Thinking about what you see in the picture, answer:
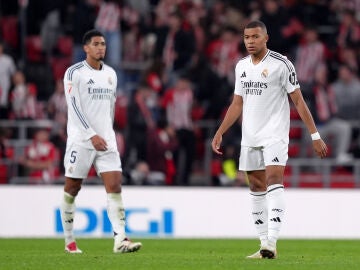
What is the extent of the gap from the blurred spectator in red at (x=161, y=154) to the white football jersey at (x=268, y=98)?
8738 mm

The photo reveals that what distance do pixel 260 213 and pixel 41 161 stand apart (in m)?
8.74

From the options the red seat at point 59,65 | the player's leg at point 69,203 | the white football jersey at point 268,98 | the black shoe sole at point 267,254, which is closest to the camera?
the black shoe sole at point 267,254

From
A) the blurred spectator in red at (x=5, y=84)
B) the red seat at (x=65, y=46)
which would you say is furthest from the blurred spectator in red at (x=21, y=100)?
the red seat at (x=65, y=46)

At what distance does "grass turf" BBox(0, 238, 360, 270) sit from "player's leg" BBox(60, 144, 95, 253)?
1.00 ft

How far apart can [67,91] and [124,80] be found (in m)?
10.3

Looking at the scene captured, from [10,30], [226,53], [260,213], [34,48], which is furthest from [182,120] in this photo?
[260,213]

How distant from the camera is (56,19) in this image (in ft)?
74.9

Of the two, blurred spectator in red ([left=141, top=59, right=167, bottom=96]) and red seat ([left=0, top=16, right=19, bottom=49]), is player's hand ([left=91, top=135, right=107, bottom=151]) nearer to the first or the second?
blurred spectator in red ([left=141, top=59, right=167, bottom=96])

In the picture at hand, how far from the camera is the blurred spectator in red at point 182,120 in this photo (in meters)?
19.9

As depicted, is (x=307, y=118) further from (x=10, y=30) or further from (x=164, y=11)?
(x=10, y=30)

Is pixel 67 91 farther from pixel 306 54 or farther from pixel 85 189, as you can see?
pixel 306 54

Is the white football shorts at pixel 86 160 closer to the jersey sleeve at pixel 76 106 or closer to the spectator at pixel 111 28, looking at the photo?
the jersey sleeve at pixel 76 106

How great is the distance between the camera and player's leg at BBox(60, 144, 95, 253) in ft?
39.3

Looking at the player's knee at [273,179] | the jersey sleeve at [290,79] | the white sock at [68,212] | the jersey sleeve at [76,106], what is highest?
the jersey sleeve at [290,79]
